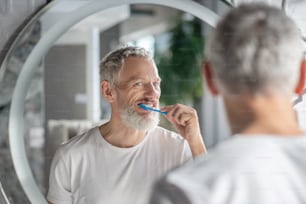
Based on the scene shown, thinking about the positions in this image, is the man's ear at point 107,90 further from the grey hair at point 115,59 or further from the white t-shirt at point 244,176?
the white t-shirt at point 244,176

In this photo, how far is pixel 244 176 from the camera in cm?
52

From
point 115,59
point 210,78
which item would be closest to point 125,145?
point 115,59

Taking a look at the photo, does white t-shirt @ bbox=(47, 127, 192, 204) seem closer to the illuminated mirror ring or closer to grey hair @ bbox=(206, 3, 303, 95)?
the illuminated mirror ring

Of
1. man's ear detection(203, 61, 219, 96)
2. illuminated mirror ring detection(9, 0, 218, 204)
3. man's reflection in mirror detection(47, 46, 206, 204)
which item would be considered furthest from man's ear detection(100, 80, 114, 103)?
man's ear detection(203, 61, 219, 96)

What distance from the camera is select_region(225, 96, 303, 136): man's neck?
21.5 inches

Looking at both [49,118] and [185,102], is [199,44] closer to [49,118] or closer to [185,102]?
[185,102]

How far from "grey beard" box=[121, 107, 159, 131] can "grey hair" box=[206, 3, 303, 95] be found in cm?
34

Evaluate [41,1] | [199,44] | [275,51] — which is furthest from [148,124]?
[275,51]

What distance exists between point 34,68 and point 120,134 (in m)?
0.19

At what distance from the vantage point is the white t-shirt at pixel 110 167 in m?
0.88

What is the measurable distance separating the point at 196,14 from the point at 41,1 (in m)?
0.27

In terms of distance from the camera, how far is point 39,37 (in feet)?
2.98

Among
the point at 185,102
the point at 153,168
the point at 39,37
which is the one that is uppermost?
the point at 39,37

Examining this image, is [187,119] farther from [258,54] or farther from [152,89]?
[258,54]
